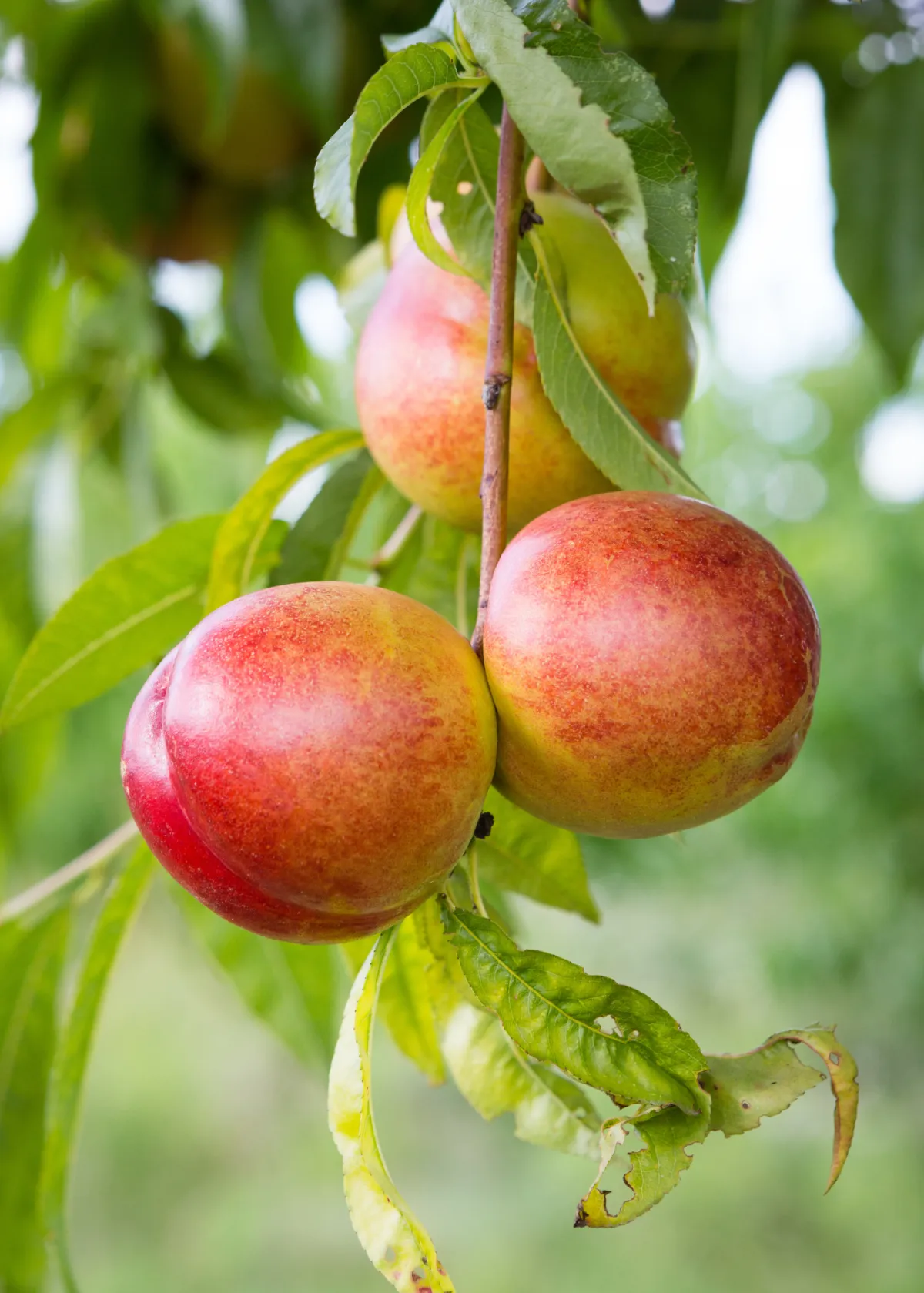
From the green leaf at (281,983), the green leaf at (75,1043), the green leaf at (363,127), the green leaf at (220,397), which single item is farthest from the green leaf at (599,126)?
the green leaf at (220,397)

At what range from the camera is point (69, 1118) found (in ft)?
2.63

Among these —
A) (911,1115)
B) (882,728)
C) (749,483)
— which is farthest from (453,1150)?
(749,483)

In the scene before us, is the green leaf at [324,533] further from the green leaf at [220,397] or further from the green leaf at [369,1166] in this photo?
the green leaf at [220,397]

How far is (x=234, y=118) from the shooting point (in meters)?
1.28

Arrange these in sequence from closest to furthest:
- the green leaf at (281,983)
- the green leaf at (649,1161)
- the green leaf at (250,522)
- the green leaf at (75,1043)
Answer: the green leaf at (649,1161) → the green leaf at (250,522) → the green leaf at (75,1043) → the green leaf at (281,983)

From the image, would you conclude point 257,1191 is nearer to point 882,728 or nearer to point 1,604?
point 882,728

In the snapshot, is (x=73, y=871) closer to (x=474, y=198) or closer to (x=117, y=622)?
(x=117, y=622)

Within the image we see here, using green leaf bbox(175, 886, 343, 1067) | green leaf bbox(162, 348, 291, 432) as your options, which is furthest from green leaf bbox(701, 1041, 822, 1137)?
green leaf bbox(162, 348, 291, 432)

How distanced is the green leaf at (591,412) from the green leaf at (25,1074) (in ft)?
2.00

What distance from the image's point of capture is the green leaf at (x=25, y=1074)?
944 mm

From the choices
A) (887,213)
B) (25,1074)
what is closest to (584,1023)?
(25,1074)

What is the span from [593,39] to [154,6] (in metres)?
0.82

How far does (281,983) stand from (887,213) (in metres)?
0.87

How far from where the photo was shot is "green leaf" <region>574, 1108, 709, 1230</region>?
16.8 inches
